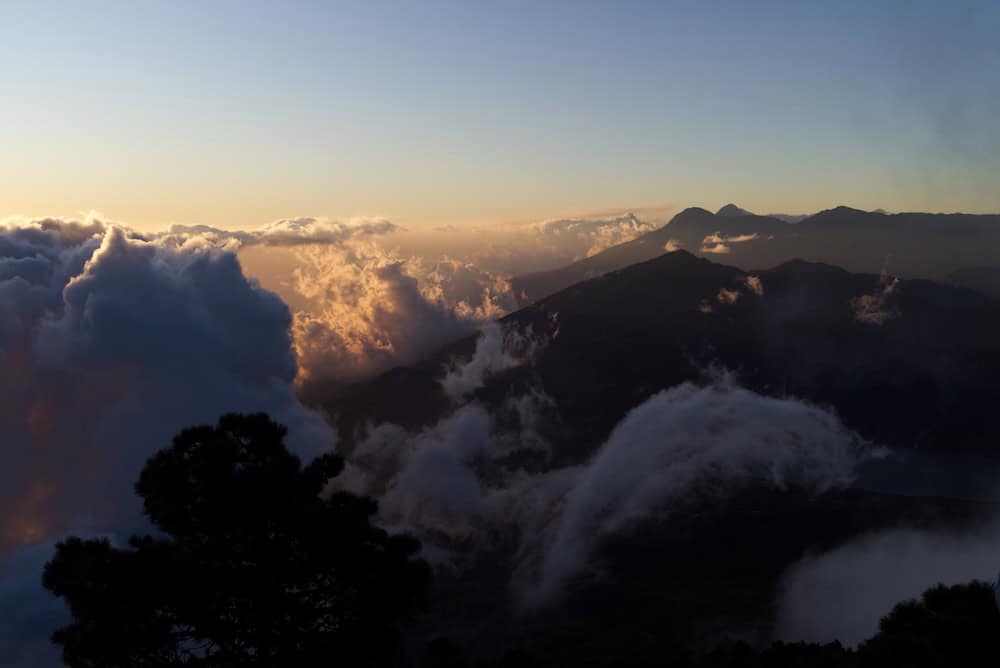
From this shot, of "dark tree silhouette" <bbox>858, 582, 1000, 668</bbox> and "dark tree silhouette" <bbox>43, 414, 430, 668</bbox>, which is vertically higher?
"dark tree silhouette" <bbox>43, 414, 430, 668</bbox>

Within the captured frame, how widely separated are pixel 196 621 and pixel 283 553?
364 centimetres

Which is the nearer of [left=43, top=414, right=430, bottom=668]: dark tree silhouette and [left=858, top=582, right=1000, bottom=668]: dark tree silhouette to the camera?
[left=43, top=414, right=430, bottom=668]: dark tree silhouette

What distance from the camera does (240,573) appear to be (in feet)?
82.7

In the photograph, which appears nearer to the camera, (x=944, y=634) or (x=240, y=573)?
(x=240, y=573)

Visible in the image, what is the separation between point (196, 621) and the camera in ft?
82.0

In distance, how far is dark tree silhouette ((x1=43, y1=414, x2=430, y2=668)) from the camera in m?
24.5

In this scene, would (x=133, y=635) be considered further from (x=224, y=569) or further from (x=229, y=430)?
(x=229, y=430)

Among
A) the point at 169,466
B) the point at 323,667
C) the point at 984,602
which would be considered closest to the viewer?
the point at 323,667

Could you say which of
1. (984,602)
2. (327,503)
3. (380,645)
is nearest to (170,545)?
(327,503)

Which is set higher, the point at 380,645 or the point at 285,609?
the point at 285,609

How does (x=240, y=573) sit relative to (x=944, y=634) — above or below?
above

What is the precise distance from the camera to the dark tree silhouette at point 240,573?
24500 mm

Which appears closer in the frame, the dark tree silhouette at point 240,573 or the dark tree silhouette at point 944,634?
the dark tree silhouette at point 240,573

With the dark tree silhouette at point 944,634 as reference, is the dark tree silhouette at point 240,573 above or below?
above
